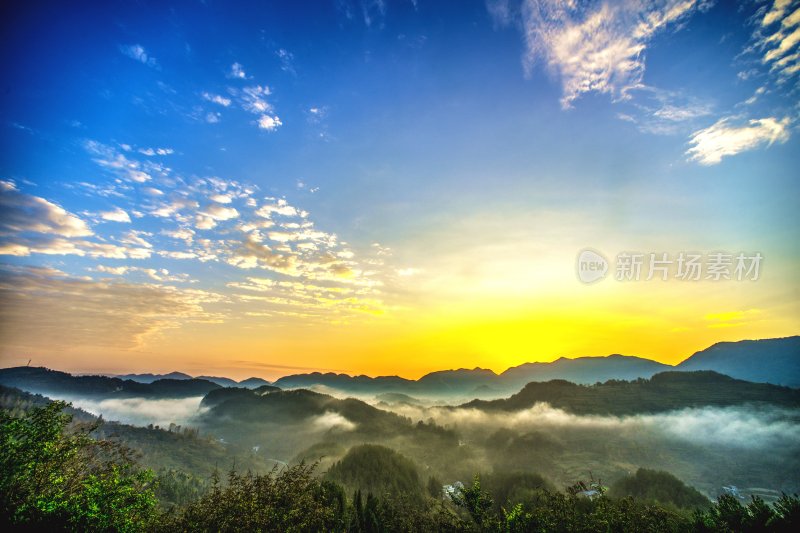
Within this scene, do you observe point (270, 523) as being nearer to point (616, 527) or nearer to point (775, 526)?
point (616, 527)

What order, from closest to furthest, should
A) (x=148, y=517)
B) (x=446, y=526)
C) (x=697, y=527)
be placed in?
(x=148, y=517)
(x=446, y=526)
(x=697, y=527)

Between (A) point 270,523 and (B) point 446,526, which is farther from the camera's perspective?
(B) point 446,526

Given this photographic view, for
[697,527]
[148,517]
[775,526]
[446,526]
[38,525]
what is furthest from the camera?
[697,527]

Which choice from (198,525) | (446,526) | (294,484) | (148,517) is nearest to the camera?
(198,525)

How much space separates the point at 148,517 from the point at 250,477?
1201cm

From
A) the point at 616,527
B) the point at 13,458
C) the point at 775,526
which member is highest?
the point at 616,527

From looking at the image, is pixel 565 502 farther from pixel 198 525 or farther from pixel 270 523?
pixel 198 525

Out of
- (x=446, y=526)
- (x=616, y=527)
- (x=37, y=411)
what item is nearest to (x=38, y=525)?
(x=37, y=411)

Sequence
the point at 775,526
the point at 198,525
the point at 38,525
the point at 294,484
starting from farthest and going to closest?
the point at 775,526
the point at 294,484
the point at 198,525
the point at 38,525

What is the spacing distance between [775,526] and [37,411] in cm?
12361

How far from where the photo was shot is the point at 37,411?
1608 inches

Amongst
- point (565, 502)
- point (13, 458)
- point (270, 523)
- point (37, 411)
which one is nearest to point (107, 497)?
point (13, 458)

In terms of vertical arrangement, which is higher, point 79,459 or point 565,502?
point 565,502

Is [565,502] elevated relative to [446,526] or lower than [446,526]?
elevated
